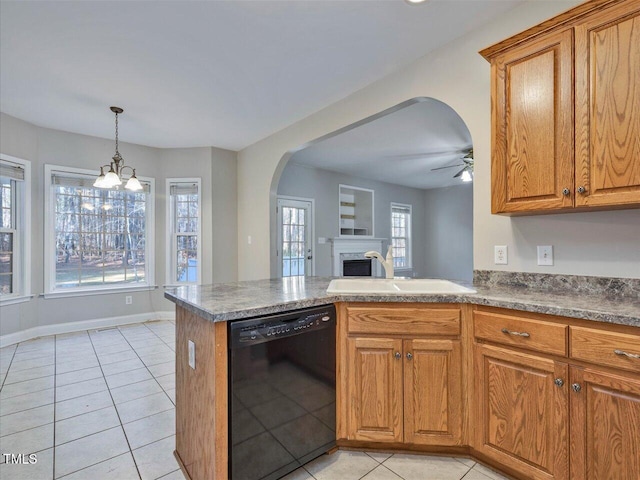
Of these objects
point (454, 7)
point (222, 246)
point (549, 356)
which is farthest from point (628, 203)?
point (222, 246)

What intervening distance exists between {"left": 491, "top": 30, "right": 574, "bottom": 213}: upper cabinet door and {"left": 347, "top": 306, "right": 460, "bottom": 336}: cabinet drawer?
0.67m

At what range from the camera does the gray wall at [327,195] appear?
589cm

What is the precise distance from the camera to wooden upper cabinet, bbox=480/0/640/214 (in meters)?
1.44

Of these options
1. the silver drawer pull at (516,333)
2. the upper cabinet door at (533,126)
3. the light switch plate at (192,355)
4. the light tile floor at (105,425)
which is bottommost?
the light tile floor at (105,425)

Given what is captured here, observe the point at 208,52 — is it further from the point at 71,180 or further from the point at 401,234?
the point at 401,234

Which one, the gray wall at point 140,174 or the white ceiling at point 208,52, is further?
the gray wall at point 140,174

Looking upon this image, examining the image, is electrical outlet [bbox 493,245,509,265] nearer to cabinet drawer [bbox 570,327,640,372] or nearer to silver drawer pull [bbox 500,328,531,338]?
silver drawer pull [bbox 500,328,531,338]

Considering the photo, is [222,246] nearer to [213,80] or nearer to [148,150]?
[148,150]

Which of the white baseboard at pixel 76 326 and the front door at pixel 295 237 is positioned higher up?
the front door at pixel 295 237

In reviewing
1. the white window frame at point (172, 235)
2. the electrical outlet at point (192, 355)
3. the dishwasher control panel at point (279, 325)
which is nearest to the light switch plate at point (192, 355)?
the electrical outlet at point (192, 355)

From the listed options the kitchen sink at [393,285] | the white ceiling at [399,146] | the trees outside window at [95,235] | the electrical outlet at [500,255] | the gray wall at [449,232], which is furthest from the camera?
the gray wall at [449,232]

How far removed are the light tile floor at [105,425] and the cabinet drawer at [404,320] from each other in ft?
2.31

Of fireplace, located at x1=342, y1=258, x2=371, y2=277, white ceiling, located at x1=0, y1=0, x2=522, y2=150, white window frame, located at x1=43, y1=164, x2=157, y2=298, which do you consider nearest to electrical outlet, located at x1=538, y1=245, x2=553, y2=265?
white ceiling, located at x1=0, y1=0, x2=522, y2=150

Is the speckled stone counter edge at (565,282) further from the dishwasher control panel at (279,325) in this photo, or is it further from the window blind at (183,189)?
the window blind at (183,189)
